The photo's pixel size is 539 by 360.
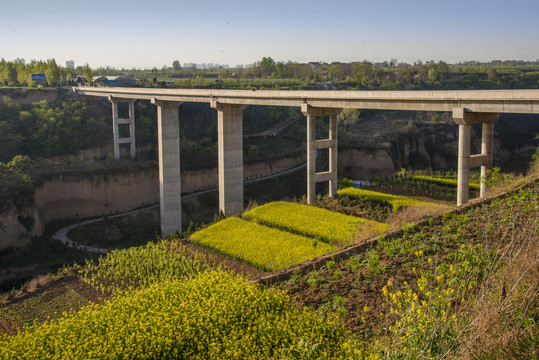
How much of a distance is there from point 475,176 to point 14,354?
33225 mm

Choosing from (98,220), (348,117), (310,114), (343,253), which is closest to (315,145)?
(310,114)

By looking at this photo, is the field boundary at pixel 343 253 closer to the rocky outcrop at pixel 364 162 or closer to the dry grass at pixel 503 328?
the dry grass at pixel 503 328

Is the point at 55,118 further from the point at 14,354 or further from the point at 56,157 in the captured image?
the point at 14,354

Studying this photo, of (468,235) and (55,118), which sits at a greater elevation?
(55,118)

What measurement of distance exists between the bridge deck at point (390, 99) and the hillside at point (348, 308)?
4.11 meters

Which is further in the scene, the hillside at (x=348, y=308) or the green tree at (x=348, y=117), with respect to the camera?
the green tree at (x=348, y=117)

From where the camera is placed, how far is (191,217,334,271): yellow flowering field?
22.1 meters

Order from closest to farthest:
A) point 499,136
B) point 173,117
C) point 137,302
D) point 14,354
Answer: point 14,354, point 137,302, point 173,117, point 499,136

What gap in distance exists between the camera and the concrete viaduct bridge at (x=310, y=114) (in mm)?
23375

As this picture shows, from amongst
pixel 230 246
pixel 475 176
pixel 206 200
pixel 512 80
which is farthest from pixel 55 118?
pixel 512 80

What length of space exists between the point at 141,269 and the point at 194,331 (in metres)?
11.0

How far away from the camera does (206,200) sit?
51281mm

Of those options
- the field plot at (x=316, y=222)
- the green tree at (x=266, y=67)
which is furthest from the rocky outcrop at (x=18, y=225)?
the green tree at (x=266, y=67)

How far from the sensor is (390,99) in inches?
1049
